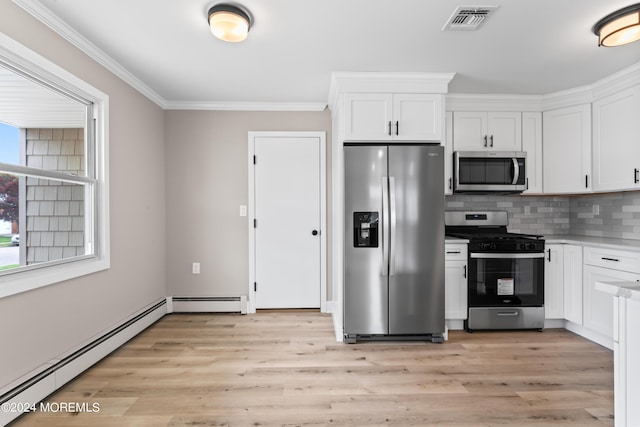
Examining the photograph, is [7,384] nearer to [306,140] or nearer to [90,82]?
[90,82]

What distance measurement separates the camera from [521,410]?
1.90 meters

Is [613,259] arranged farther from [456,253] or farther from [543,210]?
[456,253]

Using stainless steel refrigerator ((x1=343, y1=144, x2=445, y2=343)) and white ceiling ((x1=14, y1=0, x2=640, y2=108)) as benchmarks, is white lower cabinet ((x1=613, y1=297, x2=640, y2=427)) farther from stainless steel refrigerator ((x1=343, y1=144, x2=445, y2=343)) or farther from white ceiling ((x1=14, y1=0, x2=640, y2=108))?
white ceiling ((x1=14, y1=0, x2=640, y2=108))

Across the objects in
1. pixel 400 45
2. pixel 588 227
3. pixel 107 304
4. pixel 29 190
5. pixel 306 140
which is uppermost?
pixel 400 45

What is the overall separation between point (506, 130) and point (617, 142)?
93cm

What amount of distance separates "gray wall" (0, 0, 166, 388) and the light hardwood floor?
343 mm

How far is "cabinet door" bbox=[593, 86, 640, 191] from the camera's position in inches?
110

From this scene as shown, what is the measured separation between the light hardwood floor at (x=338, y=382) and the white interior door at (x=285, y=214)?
723mm

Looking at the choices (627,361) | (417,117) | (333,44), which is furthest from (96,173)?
(627,361)

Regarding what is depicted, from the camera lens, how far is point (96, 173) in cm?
255

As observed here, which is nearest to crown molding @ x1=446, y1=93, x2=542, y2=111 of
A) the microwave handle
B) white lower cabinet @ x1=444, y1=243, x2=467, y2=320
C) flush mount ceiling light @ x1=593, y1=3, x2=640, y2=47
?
the microwave handle

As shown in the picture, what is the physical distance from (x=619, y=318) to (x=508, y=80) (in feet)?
8.24

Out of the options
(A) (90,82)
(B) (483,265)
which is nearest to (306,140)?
(A) (90,82)

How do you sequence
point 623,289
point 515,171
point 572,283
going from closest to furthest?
point 623,289
point 572,283
point 515,171
